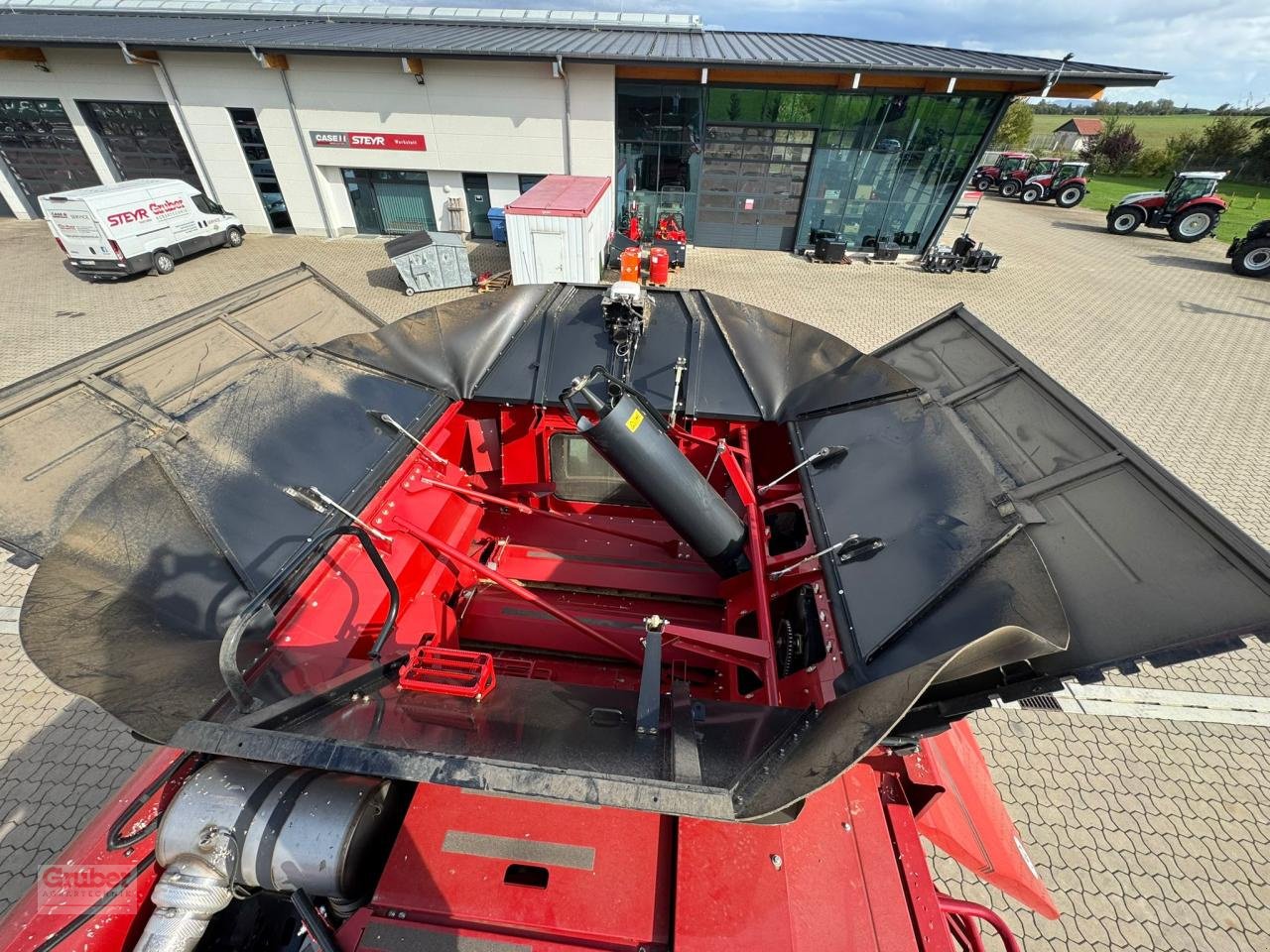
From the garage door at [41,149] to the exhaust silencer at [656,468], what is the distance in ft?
72.7

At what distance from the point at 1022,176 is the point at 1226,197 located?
9.96m

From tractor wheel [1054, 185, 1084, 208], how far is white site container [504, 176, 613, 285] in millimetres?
25043

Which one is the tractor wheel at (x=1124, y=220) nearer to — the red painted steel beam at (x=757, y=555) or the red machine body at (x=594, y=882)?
the red painted steel beam at (x=757, y=555)

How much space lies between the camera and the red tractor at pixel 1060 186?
2388 centimetres

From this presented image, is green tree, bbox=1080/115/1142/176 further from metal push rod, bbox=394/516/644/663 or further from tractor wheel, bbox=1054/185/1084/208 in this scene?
metal push rod, bbox=394/516/644/663

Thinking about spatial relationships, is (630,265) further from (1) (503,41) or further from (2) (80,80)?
(2) (80,80)

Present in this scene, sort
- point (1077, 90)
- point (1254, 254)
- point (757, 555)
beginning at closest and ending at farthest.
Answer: point (757, 555), point (1077, 90), point (1254, 254)

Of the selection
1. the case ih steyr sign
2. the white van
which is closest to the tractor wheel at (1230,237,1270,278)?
the case ih steyr sign

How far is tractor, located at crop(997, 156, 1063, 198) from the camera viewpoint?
2569 centimetres

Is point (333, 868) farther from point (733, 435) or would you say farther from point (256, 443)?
point (733, 435)

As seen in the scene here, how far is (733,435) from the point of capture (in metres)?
3.99

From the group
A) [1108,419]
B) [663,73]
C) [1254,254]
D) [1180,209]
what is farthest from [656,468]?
[1180,209]

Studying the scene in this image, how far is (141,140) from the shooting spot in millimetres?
14773

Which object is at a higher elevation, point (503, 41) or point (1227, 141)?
point (503, 41)
